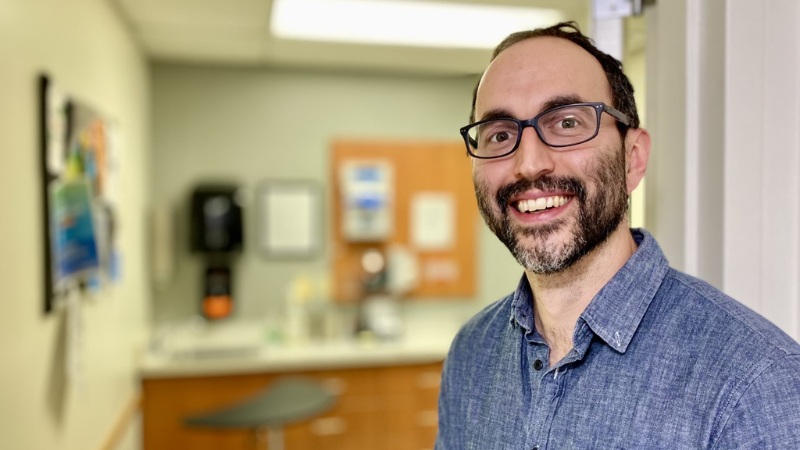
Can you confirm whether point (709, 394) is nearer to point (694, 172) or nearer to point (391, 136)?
point (694, 172)

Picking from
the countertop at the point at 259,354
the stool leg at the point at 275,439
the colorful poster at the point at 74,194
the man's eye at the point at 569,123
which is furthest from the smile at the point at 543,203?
the countertop at the point at 259,354

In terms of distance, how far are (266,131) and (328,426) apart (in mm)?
1858

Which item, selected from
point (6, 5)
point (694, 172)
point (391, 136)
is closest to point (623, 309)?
point (694, 172)

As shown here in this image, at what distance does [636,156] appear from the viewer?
0.90 meters

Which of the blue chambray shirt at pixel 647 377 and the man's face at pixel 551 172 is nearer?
the blue chambray shirt at pixel 647 377

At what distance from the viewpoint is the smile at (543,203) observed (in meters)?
0.81

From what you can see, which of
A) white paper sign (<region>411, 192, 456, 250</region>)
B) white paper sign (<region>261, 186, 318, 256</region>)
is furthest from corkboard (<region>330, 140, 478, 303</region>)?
white paper sign (<region>261, 186, 318, 256</region>)

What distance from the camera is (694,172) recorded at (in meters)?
0.91

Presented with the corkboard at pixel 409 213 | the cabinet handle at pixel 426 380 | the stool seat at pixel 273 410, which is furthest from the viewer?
the corkboard at pixel 409 213

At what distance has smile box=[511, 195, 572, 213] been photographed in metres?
0.81

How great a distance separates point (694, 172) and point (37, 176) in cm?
164

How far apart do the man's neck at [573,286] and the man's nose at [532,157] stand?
0.44 feet

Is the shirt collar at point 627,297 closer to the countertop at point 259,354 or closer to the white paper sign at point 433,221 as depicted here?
the countertop at point 259,354

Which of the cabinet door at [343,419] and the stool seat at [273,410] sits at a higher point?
the stool seat at [273,410]
